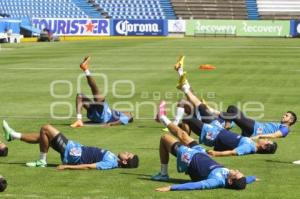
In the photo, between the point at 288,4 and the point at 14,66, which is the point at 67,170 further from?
the point at 288,4

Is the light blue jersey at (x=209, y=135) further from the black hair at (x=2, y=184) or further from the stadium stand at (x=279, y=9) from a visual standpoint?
the stadium stand at (x=279, y=9)

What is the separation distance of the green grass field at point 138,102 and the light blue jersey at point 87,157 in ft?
0.66

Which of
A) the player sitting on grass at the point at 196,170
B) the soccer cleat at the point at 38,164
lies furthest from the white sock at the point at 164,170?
the soccer cleat at the point at 38,164

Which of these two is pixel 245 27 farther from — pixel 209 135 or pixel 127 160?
pixel 127 160

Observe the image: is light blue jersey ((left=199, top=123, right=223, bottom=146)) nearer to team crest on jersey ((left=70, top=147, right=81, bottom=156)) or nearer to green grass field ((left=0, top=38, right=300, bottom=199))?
green grass field ((left=0, top=38, right=300, bottom=199))

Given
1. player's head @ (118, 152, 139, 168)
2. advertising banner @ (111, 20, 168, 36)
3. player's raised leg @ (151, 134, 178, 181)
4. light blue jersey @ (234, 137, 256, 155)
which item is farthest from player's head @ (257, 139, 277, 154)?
advertising banner @ (111, 20, 168, 36)

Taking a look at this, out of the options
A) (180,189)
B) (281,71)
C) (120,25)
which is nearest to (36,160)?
(180,189)

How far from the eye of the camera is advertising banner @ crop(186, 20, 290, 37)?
8262cm

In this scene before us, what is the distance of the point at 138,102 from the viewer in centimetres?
2488

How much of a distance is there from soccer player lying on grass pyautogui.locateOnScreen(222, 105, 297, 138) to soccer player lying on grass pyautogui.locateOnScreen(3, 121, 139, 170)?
4149 mm

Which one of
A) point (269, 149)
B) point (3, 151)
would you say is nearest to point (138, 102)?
point (269, 149)

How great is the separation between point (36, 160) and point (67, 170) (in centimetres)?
136

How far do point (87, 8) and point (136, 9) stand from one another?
654cm

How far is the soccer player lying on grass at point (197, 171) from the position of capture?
38.6 feet
